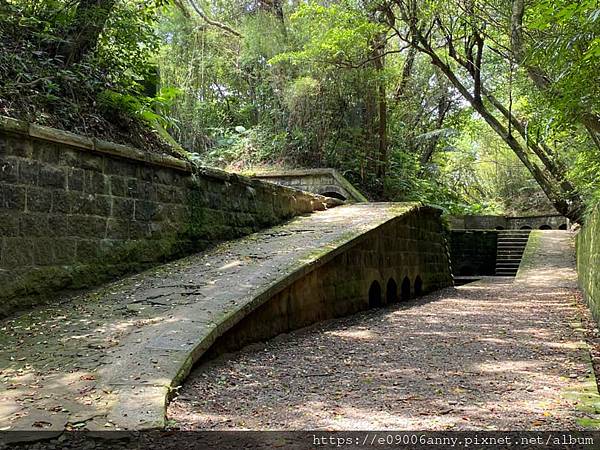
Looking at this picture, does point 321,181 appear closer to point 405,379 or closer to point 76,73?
point 76,73

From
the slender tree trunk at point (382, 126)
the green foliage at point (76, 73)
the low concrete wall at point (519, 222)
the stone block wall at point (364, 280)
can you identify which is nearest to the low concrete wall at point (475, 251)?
the low concrete wall at point (519, 222)

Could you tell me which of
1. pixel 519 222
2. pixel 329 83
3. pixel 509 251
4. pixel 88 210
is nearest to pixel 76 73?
pixel 88 210

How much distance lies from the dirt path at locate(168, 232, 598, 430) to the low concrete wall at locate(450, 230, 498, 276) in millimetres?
12128

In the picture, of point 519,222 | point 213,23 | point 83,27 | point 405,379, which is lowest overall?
point 405,379

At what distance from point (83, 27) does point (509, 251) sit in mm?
15765

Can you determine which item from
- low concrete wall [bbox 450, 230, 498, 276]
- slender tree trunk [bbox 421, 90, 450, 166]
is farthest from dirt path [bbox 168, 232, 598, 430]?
slender tree trunk [bbox 421, 90, 450, 166]

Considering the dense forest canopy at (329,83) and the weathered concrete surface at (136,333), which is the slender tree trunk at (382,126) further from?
the weathered concrete surface at (136,333)

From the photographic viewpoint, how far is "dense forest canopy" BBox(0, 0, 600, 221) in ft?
21.0

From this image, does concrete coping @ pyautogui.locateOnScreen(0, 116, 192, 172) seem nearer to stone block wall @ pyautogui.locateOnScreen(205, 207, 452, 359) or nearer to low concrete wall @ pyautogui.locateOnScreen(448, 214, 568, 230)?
stone block wall @ pyautogui.locateOnScreen(205, 207, 452, 359)

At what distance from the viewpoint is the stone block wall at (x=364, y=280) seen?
17.1 ft

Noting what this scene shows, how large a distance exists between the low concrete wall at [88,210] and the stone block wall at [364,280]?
156 centimetres

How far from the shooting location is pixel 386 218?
8.92 metres

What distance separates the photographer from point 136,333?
13.3ft

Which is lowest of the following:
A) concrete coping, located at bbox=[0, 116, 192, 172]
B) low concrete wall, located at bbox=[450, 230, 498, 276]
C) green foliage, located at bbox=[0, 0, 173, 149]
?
low concrete wall, located at bbox=[450, 230, 498, 276]
